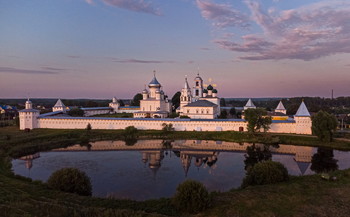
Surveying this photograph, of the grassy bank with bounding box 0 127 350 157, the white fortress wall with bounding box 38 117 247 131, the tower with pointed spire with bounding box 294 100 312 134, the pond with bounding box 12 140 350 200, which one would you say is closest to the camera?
the pond with bounding box 12 140 350 200

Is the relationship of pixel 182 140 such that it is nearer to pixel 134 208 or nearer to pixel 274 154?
pixel 274 154

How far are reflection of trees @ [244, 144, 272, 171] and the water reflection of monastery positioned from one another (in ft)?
1.36

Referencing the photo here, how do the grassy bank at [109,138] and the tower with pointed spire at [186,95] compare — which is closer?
the grassy bank at [109,138]

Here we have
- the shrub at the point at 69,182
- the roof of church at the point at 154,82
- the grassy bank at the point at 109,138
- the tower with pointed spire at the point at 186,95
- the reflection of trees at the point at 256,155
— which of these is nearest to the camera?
the shrub at the point at 69,182

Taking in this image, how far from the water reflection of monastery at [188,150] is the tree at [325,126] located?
6.74 ft

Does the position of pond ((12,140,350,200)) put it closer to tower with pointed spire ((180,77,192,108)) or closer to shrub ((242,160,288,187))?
shrub ((242,160,288,187))

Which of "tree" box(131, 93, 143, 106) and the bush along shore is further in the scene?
"tree" box(131, 93, 143, 106)

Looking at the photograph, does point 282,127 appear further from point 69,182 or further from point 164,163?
point 69,182

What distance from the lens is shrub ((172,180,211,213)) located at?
8.43 meters

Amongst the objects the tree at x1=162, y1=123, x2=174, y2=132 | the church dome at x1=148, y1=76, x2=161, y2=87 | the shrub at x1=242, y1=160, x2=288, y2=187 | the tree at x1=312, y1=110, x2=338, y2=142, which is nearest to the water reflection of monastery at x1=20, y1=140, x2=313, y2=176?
the tree at x1=312, y1=110, x2=338, y2=142

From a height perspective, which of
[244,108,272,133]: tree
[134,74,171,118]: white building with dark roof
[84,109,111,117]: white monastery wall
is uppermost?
[134,74,171,118]: white building with dark roof

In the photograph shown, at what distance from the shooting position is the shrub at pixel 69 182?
415 inches

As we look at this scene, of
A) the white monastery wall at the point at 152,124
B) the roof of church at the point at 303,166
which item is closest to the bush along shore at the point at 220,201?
the roof of church at the point at 303,166

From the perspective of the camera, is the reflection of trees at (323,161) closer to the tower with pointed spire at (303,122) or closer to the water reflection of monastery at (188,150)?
the water reflection of monastery at (188,150)
